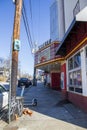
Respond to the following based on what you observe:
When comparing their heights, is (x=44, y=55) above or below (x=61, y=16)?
below

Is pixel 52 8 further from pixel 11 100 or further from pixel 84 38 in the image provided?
pixel 11 100

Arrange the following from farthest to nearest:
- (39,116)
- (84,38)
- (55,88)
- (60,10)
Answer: (55,88)
(60,10)
(84,38)
(39,116)

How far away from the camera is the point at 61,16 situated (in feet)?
59.2

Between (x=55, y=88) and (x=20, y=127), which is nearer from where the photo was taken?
(x=20, y=127)

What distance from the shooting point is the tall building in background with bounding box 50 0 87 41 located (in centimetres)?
1586

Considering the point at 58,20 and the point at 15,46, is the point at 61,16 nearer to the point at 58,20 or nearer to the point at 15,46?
the point at 58,20

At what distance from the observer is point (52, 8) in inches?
832

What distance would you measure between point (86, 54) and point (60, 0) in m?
11.0

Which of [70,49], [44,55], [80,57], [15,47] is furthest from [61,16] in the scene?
[15,47]

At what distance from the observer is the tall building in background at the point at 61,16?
15.9 metres

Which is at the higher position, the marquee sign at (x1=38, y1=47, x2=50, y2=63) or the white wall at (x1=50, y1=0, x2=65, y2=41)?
the white wall at (x1=50, y1=0, x2=65, y2=41)

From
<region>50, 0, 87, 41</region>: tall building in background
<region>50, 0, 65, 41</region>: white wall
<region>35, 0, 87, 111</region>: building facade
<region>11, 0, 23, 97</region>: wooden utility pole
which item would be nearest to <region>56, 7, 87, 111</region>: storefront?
<region>35, 0, 87, 111</region>: building facade

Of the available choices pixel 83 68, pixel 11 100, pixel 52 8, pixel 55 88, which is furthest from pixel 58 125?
pixel 55 88

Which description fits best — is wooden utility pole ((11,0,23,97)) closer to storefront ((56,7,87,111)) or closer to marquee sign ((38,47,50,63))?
storefront ((56,7,87,111))
